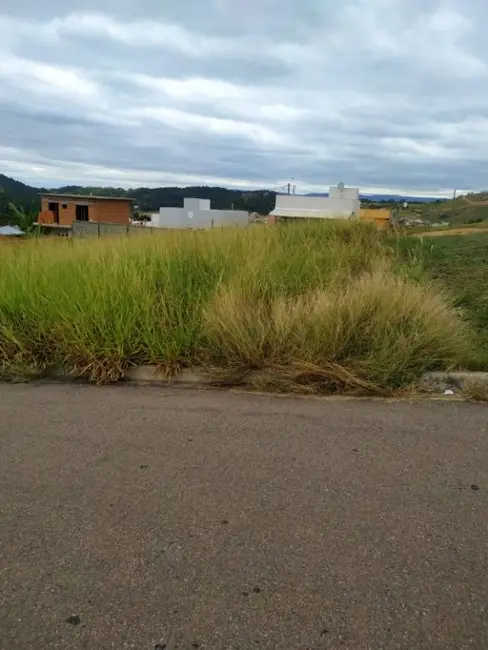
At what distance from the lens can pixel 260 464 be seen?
3043mm

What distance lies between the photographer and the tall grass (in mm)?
4555

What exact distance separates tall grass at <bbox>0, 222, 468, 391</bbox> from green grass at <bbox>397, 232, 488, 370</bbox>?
17.7 inches

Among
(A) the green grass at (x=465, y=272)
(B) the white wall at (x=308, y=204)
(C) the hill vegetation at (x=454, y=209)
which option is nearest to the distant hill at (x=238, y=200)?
(C) the hill vegetation at (x=454, y=209)

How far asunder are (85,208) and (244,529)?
222ft

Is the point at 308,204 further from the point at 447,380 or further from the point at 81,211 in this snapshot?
the point at 447,380

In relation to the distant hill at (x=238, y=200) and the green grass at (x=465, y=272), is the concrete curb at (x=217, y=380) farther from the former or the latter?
the distant hill at (x=238, y=200)

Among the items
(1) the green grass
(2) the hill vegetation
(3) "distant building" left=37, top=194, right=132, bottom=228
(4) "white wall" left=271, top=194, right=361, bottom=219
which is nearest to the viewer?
(1) the green grass

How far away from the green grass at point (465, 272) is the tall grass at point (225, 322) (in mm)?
450

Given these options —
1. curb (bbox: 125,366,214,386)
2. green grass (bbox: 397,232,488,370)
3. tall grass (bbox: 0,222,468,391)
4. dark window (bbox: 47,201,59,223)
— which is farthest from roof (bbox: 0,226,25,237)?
dark window (bbox: 47,201,59,223)

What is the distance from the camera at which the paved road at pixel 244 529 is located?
6.17ft

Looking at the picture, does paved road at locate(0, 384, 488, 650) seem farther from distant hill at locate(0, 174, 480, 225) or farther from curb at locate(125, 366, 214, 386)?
distant hill at locate(0, 174, 480, 225)

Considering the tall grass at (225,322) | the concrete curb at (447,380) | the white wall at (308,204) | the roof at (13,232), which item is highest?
the white wall at (308,204)

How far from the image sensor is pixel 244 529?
243 centimetres

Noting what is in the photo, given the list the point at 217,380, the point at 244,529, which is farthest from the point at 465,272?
the point at 244,529
